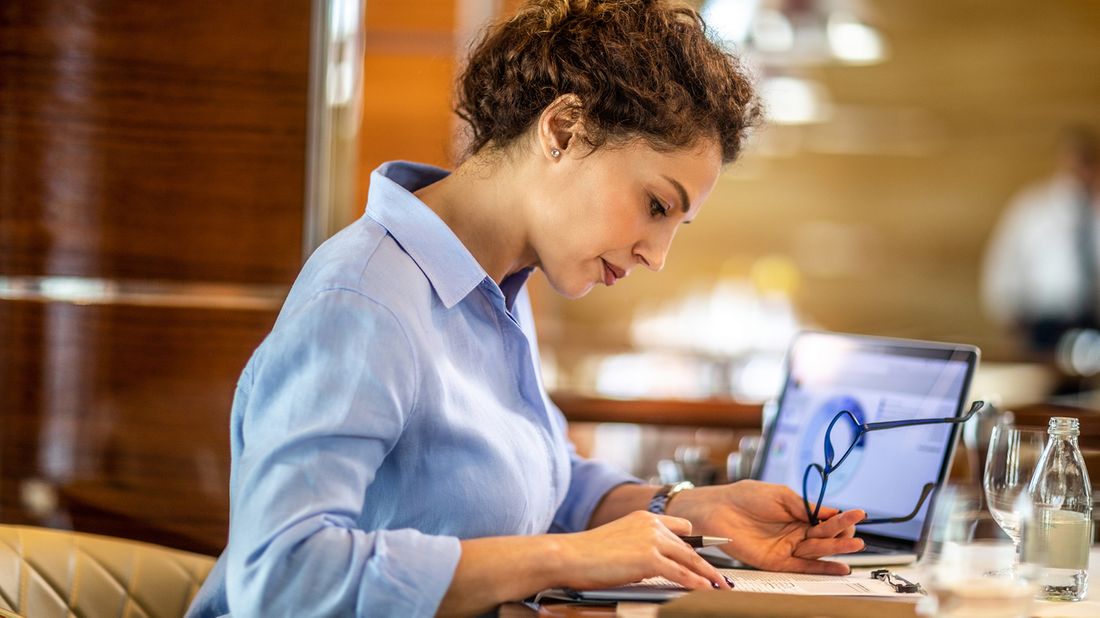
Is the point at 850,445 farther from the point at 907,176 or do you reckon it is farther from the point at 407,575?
the point at 907,176

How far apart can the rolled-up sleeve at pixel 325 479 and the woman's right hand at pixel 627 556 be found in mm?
113

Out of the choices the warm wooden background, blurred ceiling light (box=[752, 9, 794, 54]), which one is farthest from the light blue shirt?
the warm wooden background

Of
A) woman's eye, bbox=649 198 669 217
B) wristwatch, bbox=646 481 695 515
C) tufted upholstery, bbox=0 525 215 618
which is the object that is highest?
woman's eye, bbox=649 198 669 217

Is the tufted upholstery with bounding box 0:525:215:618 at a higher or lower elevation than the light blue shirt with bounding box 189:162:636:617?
lower

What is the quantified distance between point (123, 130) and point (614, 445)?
271cm

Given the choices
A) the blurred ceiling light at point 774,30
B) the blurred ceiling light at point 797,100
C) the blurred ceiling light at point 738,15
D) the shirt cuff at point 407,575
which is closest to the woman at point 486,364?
the shirt cuff at point 407,575

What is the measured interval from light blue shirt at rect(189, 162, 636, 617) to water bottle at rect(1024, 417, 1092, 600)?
561mm

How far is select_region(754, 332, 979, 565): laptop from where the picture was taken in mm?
1512

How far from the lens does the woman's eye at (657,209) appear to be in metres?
1.29

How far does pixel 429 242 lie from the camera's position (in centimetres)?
127

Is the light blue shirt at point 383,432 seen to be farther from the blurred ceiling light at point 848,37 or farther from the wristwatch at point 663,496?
the blurred ceiling light at point 848,37

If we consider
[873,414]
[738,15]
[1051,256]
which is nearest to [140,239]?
[873,414]

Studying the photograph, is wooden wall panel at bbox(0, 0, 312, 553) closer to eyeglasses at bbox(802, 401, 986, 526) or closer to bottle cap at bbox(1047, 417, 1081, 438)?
eyeglasses at bbox(802, 401, 986, 526)

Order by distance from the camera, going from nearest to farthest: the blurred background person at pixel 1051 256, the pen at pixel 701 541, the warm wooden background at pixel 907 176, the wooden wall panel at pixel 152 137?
1. the pen at pixel 701 541
2. the wooden wall panel at pixel 152 137
3. the blurred background person at pixel 1051 256
4. the warm wooden background at pixel 907 176
